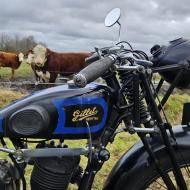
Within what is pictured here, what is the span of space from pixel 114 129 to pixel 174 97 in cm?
865

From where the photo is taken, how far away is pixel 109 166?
522 centimetres

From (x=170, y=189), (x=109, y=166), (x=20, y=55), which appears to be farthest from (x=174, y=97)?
(x=20, y=55)

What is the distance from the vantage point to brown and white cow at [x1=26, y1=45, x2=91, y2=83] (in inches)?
771

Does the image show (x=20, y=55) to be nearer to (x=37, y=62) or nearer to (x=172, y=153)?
(x=37, y=62)

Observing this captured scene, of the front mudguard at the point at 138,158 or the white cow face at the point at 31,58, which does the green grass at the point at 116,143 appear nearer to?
the front mudguard at the point at 138,158

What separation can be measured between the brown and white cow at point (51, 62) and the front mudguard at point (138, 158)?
54.6 feet

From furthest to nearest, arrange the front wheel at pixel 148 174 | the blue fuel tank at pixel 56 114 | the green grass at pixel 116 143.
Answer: the green grass at pixel 116 143 → the front wheel at pixel 148 174 → the blue fuel tank at pixel 56 114

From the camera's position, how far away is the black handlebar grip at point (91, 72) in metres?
2.26

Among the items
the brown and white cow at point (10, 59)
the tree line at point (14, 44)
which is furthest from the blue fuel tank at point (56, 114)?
the tree line at point (14, 44)

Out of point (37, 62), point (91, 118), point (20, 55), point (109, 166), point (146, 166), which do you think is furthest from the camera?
point (20, 55)

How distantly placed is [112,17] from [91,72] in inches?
24.4

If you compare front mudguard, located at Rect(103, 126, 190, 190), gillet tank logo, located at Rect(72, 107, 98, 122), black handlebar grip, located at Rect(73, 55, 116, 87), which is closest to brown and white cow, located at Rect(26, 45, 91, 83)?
front mudguard, located at Rect(103, 126, 190, 190)

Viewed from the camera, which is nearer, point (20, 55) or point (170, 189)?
point (170, 189)

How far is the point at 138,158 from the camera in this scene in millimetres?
2855
